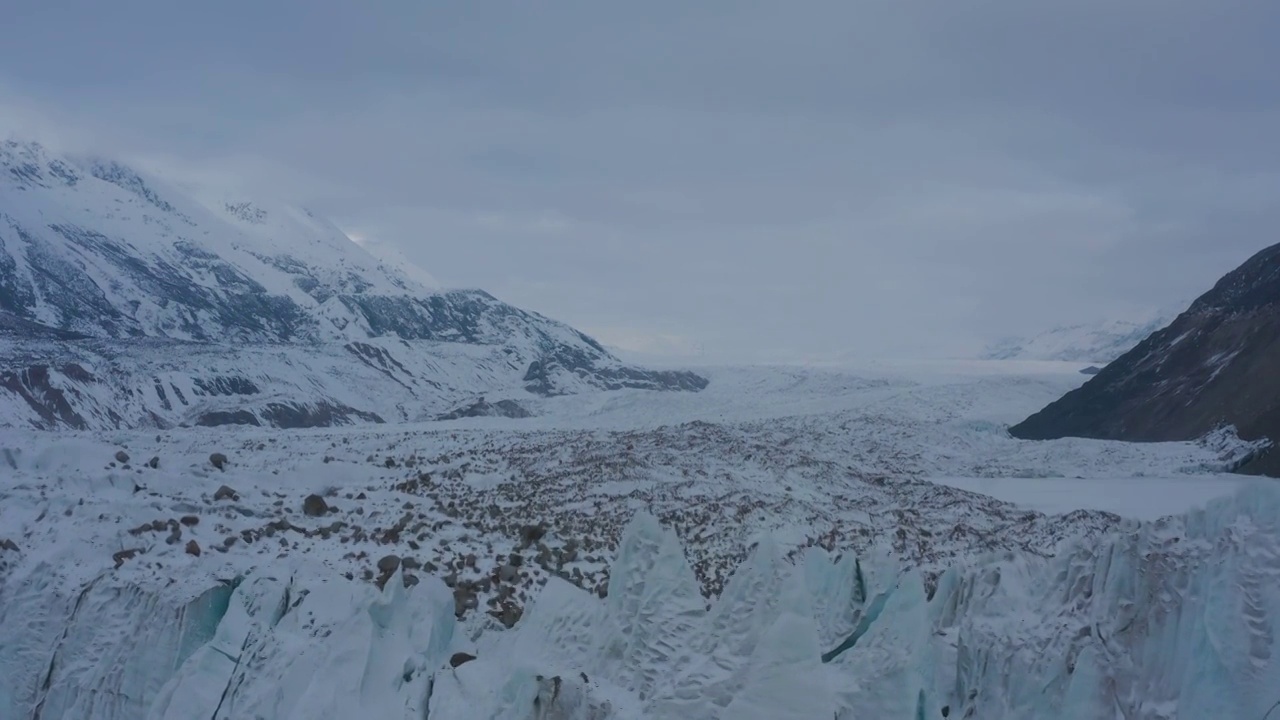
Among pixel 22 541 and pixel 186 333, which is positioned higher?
pixel 186 333

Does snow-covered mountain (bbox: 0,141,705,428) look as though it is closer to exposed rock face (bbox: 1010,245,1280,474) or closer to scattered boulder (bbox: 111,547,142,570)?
scattered boulder (bbox: 111,547,142,570)

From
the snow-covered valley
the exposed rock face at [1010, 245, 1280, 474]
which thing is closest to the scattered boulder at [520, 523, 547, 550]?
the snow-covered valley

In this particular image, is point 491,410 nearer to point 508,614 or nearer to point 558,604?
point 508,614

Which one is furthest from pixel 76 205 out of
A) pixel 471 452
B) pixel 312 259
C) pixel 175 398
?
pixel 471 452

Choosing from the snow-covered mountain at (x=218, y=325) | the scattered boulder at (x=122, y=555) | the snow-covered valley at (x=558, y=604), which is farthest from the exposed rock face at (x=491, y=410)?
the scattered boulder at (x=122, y=555)

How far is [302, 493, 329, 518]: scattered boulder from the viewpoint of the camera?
15867mm

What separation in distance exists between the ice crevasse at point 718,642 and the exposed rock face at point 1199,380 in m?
27.3

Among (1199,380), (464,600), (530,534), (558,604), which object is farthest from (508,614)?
(1199,380)

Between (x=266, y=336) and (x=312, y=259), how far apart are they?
4460 cm

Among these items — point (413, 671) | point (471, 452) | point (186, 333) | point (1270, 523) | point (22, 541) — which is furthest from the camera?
point (186, 333)

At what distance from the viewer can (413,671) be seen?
387 inches

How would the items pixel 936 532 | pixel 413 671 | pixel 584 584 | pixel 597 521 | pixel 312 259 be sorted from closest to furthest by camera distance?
pixel 413 671
pixel 584 584
pixel 597 521
pixel 936 532
pixel 312 259

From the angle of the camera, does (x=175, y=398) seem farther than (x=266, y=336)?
No

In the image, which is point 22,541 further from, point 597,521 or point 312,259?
point 312,259
